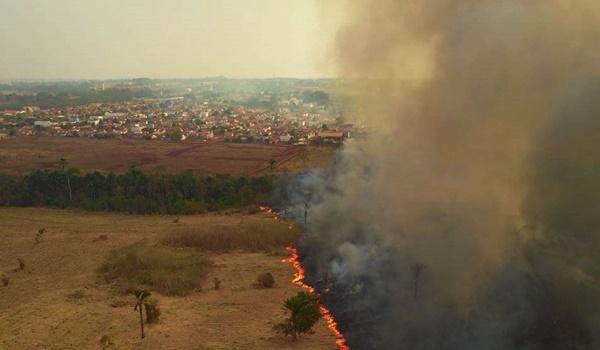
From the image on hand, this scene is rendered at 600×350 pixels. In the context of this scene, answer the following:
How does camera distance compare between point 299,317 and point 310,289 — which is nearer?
point 299,317

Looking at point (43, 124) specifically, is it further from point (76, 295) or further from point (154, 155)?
point (76, 295)

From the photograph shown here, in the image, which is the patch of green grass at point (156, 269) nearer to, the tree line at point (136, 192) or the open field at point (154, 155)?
the tree line at point (136, 192)

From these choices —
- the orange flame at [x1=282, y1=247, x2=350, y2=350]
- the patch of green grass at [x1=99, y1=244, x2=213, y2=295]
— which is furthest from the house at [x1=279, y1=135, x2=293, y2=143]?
the patch of green grass at [x1=99, y1=244, x2=213, y2=295]

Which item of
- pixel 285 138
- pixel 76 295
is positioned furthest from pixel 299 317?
pixel 285 138

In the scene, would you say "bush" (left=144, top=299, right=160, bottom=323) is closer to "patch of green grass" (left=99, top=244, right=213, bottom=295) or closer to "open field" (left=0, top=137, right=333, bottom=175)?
"patch of green grass" (left=99, top=244, right=213, bottom=295)

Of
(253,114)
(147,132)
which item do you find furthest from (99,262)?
(253,114)

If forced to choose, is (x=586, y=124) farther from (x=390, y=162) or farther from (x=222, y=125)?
(x=222, y=125)

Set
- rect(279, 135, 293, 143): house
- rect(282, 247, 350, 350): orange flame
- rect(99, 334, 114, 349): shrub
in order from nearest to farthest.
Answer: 1. rect(99, 334, 114, 349): shrub
2. rect(282, 247, 350, 350): orange flame
3. rect(279, 135, 293, 143): house
